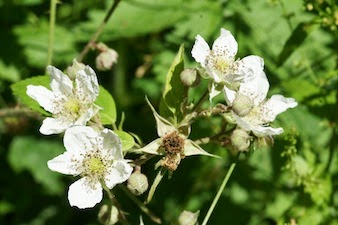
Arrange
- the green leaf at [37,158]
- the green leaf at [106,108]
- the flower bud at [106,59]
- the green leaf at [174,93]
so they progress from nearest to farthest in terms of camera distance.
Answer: the green leaf at [174,93] < the green leaf at [106,108] < the flower bud at [106,59] < the green leaf at [37,158]

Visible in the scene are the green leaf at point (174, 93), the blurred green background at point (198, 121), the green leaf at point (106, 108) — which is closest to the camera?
the green leaf at point (174, 93)

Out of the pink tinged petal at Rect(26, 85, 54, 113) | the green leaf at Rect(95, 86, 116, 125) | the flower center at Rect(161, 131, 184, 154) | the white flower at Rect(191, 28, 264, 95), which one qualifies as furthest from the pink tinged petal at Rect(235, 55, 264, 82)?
the pink tinged petal at Rect(26, 85, 54, 113)

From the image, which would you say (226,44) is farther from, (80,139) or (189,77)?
(80,139)

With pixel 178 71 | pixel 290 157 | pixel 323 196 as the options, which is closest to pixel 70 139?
pixel 178 71

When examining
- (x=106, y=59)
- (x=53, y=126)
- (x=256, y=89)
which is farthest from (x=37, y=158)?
(x=256, y=89)

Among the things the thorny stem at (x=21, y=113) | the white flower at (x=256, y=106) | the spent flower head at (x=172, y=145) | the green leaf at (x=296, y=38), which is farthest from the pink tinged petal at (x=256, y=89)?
the thorny stem at (x=21, y=113)

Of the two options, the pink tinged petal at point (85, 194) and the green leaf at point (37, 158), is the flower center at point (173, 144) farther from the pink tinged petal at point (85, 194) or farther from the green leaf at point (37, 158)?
the green leaf at point (37, 158)

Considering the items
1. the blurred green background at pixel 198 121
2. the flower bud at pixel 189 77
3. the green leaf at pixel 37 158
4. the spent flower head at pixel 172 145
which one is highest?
the flower bud at pixel 189 77

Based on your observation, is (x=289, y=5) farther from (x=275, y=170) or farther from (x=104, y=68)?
(x=104, y=68)
